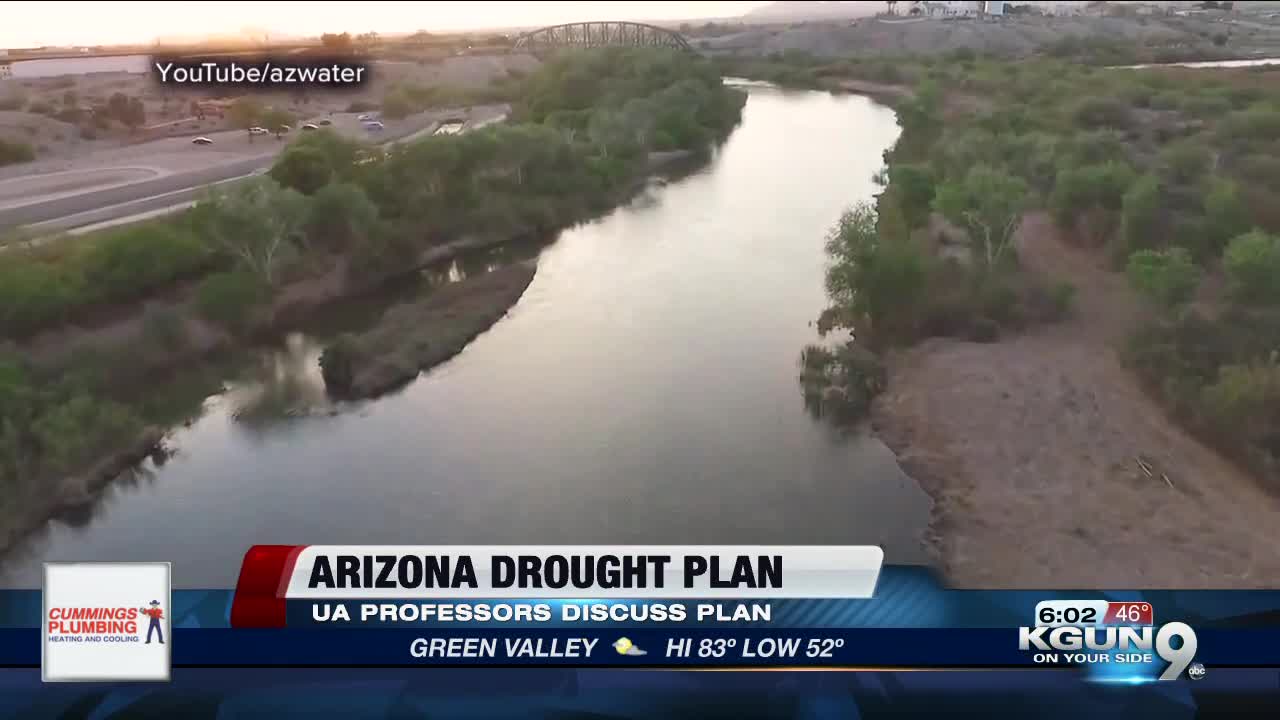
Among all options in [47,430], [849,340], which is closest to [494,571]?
[47,430]

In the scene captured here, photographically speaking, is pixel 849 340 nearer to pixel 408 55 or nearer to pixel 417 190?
pixel 408 55

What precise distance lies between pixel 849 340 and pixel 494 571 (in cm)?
517

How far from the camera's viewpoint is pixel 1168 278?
255 inches

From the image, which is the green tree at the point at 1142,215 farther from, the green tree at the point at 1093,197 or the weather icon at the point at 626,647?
the weather icon at the point at 626,647

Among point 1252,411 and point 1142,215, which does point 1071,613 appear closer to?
point 1252,411

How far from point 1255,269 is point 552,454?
498 centimetres

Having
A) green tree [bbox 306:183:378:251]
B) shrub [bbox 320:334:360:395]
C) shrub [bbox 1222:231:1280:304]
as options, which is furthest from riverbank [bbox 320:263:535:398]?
shrub [bbox 1222:231:1280:304]

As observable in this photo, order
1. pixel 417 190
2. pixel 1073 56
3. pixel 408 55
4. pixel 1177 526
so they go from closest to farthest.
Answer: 1. pixel 1177 526
2. pixel 408 55
3. pixel 1073 56
4. pixel 417 190

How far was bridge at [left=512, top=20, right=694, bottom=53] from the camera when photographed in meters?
5.81

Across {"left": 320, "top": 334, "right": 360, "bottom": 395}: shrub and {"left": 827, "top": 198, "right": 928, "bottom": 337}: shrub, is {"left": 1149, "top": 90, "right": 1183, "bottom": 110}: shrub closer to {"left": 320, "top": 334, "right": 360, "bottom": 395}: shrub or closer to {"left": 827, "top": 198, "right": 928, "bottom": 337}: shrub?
{"left": 827, "top": 198, "right": 928, "bottom": 337}: shrub

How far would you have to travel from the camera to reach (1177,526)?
15.3 feet

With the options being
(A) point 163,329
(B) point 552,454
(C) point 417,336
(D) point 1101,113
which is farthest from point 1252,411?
(A) point 163,329

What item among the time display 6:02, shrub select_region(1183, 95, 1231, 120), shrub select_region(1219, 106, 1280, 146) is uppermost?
shrub select_region(1183, 95, 1231, 120)

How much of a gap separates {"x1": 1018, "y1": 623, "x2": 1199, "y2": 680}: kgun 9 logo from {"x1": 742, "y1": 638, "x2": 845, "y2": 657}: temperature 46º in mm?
629
